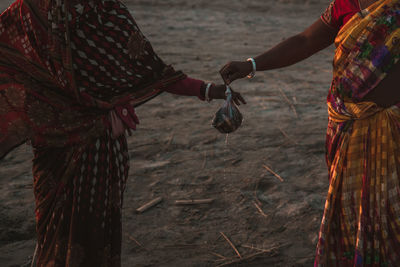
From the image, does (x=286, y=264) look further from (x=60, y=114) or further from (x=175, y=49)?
(x=175, y=49)

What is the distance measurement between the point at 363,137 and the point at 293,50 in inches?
24.3

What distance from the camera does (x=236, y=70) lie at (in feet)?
9.46

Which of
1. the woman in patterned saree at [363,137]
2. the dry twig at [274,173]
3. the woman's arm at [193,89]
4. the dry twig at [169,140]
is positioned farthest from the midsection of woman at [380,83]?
the dry twig at [169,140]

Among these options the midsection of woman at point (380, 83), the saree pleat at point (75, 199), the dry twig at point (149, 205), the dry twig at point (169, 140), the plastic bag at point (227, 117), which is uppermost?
the midsection of woman at point (380, 83)

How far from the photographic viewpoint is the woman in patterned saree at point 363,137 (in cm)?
233

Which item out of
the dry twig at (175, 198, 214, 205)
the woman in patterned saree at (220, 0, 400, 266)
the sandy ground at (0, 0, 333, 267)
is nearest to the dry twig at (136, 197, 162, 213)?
the sandy ground at (0, 0, 333, 267)

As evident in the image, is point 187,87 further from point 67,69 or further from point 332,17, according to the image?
point 332,17

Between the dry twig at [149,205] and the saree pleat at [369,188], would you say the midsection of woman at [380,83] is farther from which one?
the dry twig at [149,205]

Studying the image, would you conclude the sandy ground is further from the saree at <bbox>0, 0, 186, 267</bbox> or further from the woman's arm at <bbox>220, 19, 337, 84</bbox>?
the woman's arm at <bbox>220, 19, 337, 84</bbox>

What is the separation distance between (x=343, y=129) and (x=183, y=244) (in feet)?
4.91

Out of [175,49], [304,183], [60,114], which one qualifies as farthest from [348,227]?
[175,49]

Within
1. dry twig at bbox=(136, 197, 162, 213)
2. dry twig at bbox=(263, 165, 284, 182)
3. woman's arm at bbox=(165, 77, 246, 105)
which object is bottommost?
dry twig at bbox=(263, 165, 284, 182)

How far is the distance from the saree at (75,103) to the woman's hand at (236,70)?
33cm

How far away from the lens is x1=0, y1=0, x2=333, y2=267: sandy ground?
3490mm
